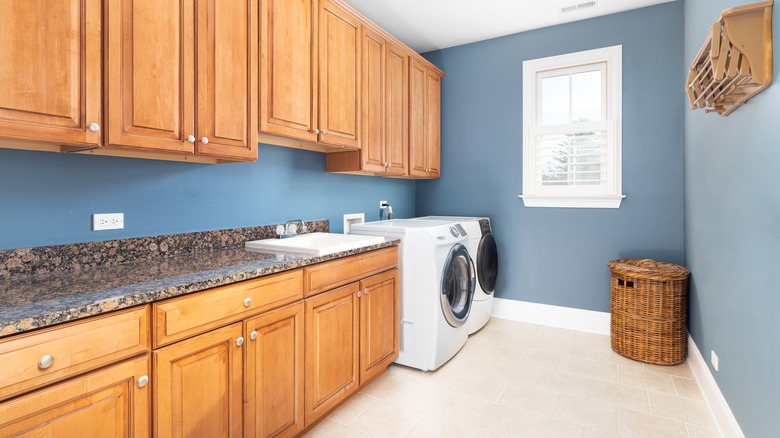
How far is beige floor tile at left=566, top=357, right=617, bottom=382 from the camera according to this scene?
2.57 m

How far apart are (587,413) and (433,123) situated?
2.75 metres

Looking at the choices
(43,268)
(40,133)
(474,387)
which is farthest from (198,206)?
(474,387)

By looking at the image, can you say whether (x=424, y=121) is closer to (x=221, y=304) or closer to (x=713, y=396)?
(x=221, y=304)

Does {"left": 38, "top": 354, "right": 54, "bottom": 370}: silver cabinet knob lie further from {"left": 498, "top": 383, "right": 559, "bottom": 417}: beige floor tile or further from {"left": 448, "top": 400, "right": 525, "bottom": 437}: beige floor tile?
{"left": 498, "top": 383, "right": 559, "bottom": 417}: beige floor tile

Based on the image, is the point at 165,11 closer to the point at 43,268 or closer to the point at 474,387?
the point at 43,268

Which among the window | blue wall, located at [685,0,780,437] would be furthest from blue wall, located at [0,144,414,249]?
blue wall, located at [685,0,780,437]

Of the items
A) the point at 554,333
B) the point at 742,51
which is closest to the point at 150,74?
the point at 742,51

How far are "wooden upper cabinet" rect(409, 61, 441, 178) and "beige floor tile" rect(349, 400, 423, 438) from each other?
196 cm

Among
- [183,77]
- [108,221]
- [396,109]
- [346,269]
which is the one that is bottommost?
[346,269]

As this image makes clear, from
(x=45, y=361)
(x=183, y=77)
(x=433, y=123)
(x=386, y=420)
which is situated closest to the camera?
(x=45, y=361)

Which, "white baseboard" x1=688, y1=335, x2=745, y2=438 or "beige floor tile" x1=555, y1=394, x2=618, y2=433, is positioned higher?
"white baseboard" x1=688, y1=335, x2=745, y2=438

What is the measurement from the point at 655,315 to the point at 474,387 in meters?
1.44

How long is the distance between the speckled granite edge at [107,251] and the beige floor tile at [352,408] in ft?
3.65

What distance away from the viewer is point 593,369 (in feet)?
8.78
